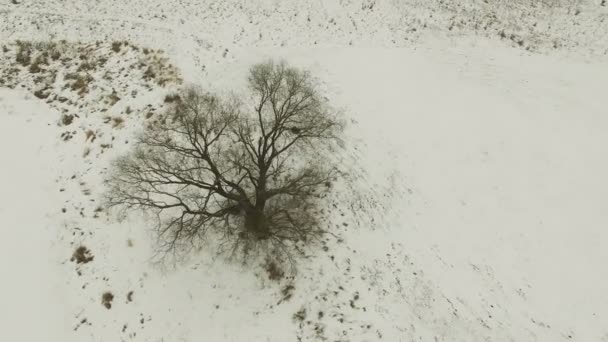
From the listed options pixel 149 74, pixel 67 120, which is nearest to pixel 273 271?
pixel 149 74

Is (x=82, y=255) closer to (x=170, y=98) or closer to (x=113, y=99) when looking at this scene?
(x=170, y=98)

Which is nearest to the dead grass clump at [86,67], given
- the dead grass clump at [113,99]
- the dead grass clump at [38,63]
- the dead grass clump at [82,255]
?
the dead grass clump at [38,63]

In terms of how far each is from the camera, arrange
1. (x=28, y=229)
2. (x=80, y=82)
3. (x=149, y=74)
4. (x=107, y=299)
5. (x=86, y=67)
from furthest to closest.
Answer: (x=86, y=67)
(x=80, y=82)
(x=149, y=74)
(x=28, y=229)
(x=107, y=299)

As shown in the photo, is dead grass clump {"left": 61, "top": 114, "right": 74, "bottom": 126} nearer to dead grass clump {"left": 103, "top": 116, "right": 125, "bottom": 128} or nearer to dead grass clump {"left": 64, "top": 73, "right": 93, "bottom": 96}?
dead grass clump {"left": 64, "top": 73, "right": 93, "bottom": 96}

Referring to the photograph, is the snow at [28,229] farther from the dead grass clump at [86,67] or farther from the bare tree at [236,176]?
the bare tree at [236,176]

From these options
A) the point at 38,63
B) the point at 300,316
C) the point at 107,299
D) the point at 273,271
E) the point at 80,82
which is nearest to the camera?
the point at 300,316

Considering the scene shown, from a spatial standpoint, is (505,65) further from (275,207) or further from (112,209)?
(112,209)
